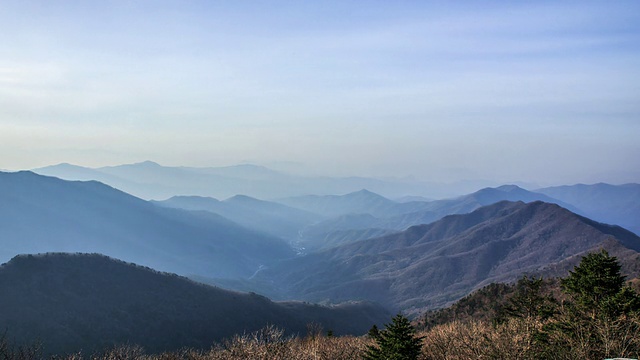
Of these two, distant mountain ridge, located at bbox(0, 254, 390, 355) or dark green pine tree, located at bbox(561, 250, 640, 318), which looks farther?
distant mountain ridge, located at bbox(0, 254, 390, 355)

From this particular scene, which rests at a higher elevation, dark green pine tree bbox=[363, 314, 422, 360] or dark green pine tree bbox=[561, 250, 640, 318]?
dark green pine tree bbox=[561, 250, 640, 318]

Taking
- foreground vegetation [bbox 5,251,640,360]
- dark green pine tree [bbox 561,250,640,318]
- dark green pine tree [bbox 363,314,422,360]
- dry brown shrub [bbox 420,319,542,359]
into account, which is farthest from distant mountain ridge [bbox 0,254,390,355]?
dark green pine tree [bbox 561,250,640,318]

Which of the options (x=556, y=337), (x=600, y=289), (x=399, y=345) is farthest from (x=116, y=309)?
(x=600, y=289)

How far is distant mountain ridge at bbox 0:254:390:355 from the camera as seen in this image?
95400mm

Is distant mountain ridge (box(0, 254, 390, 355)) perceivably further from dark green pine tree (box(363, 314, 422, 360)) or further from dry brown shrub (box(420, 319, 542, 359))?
dark green pine tree (box(363, 314, 422, 360))

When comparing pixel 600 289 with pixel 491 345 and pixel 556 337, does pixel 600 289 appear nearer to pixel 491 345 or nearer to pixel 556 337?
pixel 556 337

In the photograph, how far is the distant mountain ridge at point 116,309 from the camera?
313ft

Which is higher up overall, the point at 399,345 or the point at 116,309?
the point at 399,345

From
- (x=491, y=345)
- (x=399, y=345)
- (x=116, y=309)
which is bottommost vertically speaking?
(x=116, y=309)

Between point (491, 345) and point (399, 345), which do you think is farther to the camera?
point (399, 345)

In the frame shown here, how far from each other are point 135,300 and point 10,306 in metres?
27.8

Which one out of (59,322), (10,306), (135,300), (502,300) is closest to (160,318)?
(135,300)

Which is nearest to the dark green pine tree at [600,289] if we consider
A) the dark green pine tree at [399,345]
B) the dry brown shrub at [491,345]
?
the dry brown shrub at [491,345]

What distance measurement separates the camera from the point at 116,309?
367 feet
